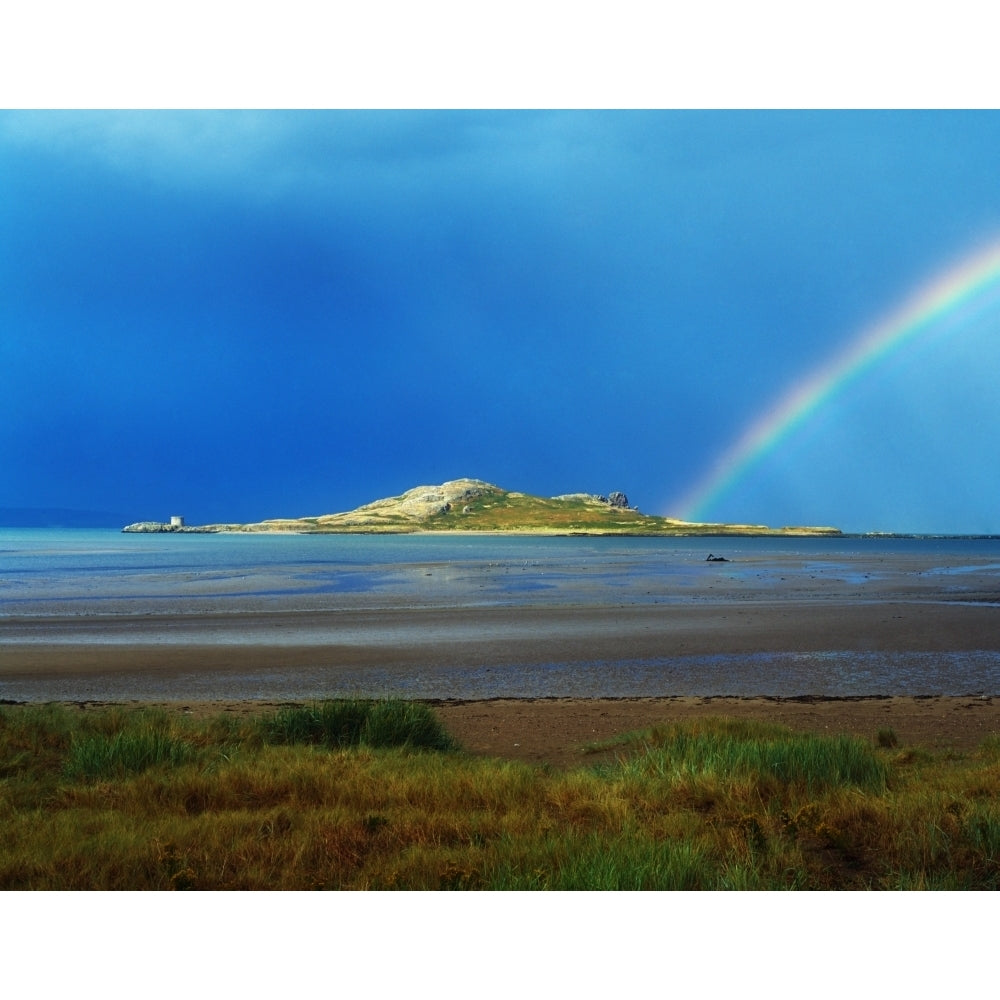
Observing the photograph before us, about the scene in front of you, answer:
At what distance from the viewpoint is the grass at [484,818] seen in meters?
5.72

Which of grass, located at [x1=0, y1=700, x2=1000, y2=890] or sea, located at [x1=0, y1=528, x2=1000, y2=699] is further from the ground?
sea, located at [x1=0, y1=528, x2=1000, y2=699]

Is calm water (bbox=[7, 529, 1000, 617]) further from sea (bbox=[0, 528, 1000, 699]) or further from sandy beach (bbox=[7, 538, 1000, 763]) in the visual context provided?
sandy beach (bbox=[7, 538, 1000, 763])

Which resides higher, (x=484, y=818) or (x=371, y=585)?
(x=371, y=585)

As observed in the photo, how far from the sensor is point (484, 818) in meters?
6.73

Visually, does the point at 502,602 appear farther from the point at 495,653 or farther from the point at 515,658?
the point at 515,658

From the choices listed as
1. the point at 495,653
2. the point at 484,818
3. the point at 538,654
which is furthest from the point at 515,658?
the point at 484,818

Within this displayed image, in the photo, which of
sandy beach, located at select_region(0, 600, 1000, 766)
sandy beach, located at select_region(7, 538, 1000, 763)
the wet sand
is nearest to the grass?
sandy beach, located at select_region(0, 600, 1000, 766)

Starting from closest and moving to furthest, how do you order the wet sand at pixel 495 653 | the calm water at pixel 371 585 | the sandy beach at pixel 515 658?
1. the sandy beach at pixel 515 658
2. the wet sand at pixel 495 653
3. the calm water at pixel 371 585

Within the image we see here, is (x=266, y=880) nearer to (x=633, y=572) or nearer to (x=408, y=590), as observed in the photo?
(x=408, y=590)

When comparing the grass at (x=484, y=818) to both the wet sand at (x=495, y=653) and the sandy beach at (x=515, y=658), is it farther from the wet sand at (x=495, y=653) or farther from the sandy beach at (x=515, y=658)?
the wet sand at (x=495, y=653)

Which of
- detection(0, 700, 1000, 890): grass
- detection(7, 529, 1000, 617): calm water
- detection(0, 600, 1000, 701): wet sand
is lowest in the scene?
detection(0, 700, 1000, 890): grass

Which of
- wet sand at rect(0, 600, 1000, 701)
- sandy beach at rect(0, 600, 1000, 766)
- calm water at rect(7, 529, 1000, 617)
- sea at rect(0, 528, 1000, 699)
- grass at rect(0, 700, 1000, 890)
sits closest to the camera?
grass at rect(0, 700, 1000, 890)

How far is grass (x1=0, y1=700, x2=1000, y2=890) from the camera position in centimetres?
572

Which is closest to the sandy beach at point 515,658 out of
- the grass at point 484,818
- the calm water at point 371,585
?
the grass at point 484,818
